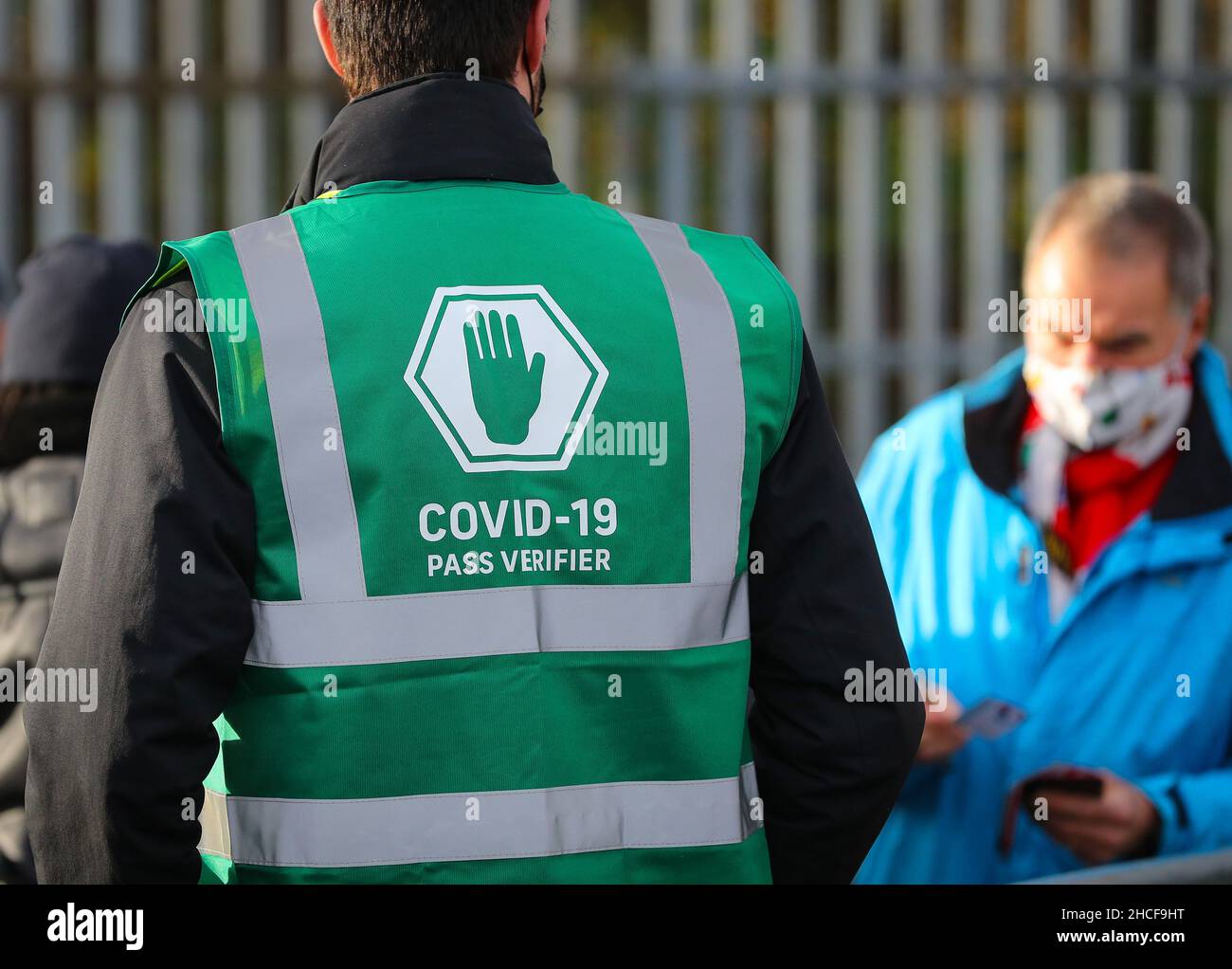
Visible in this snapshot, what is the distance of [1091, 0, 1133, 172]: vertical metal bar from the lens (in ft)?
15.5

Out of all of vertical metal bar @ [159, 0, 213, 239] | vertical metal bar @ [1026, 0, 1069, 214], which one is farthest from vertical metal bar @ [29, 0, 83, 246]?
vertical metal bar @ [1026, 0, 1069, 214]

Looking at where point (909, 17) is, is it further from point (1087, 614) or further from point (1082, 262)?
point (1087, 614)

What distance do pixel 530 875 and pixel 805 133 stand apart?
3.82 metres

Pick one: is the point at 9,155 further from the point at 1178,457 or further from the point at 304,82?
the point at 1178,457

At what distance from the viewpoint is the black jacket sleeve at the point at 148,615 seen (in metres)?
1.21

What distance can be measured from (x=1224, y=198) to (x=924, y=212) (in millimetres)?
1057

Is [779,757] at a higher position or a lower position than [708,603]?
lower

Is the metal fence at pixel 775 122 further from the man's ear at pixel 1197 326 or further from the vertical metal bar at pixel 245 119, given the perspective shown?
the man's ear at pixel 1197 326

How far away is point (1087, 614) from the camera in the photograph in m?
2.27

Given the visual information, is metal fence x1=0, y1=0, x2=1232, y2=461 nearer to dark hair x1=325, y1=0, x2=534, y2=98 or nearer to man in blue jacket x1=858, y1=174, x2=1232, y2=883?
man in blue jacket x1=858, y1=174, x2=1232, y2=883

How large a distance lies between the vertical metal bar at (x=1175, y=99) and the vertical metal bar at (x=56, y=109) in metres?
3.58
